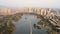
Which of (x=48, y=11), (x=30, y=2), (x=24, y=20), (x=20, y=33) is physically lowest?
(x=20, y=33)

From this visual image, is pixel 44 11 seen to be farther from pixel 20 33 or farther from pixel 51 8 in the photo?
pixel 20 33

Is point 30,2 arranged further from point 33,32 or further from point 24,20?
point 33,32

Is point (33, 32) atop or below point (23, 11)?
below

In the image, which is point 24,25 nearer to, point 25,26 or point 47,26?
point 25,26

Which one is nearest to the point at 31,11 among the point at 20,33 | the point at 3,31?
the point at 20,33

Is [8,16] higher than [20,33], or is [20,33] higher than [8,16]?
[8,16]

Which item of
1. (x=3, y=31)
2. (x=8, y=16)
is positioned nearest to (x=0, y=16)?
(x=8, y=16)

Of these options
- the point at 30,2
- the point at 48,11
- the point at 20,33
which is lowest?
the point at 20,33

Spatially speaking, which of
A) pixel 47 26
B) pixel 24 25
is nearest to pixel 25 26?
pixel 24 25
